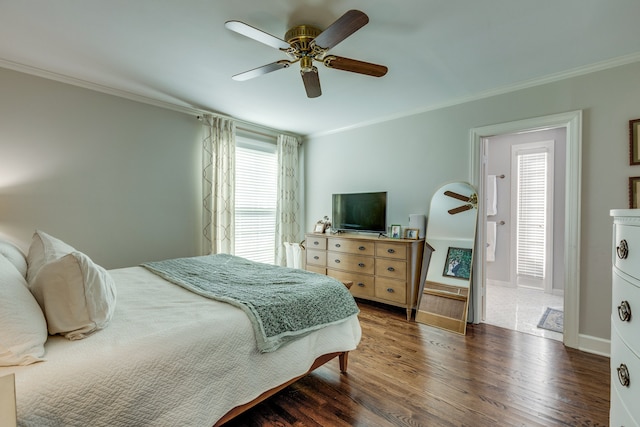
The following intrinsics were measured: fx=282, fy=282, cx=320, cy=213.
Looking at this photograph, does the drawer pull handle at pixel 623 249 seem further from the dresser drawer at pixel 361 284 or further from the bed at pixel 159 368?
the dresser drawer at pixel 361 284

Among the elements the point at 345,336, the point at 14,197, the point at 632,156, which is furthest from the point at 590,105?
the point at 14,197

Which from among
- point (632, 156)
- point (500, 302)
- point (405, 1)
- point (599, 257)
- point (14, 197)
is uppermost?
point (405, 1)

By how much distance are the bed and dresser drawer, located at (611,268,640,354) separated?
4.56 ft

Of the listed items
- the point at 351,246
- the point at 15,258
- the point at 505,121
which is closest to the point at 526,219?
the point at 505,121

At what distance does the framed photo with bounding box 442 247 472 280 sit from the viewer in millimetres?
3148

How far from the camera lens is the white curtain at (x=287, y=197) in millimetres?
4629

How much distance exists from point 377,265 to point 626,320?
2.60 m

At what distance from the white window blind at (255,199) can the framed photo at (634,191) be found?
4048 millimetres

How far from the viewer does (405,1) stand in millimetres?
1724

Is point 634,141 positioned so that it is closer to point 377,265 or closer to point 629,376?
point 629,376

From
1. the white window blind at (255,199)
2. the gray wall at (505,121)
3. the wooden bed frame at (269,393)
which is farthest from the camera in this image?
the white window blind at (255,199)

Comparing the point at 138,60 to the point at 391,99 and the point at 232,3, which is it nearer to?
the point at 232,3

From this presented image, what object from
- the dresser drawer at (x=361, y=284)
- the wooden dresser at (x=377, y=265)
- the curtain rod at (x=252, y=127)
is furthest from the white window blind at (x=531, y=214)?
the curtain rod at (x=252, y=127)

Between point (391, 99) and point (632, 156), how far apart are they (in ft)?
7.09
